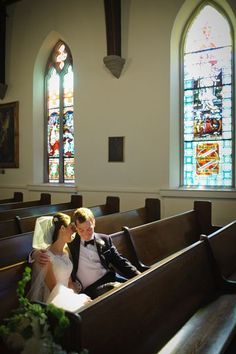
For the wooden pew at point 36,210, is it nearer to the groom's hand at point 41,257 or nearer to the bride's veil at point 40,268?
the bride's veil at point 40,268

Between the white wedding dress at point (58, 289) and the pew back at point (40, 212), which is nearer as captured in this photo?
the white wedding dress at point (58, 289)

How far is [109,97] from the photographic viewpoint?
228 inches

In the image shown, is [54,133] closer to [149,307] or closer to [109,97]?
[109,97]

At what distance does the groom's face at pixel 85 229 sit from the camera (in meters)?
2.51

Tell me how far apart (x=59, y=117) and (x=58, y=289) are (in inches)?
208

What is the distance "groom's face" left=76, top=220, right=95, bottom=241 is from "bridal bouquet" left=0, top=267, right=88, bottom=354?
1.26m

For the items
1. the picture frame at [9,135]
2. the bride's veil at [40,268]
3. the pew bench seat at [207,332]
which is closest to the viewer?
the pew bench seat at [207,332]

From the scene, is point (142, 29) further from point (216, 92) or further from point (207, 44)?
point (216, 92)

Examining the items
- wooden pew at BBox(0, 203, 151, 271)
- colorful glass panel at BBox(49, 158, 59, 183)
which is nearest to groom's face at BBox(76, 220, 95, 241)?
wooden pew at BBox(0, 203, 151, 271)

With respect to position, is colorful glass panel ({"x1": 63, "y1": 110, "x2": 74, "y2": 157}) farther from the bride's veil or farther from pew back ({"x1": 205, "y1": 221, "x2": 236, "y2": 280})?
the bride's veil

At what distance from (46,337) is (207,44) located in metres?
5.20

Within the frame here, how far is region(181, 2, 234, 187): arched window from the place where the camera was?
5.17 metres

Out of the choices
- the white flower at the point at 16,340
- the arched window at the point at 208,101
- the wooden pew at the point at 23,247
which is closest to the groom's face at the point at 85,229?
the wooden pew at the point at 23,247

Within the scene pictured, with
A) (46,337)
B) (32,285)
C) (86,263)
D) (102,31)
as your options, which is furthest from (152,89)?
(46,337)
